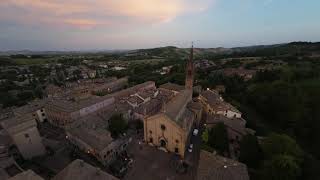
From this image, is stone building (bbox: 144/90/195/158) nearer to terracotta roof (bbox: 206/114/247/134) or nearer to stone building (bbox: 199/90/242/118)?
terracotta roof (bbox: 206/114/247/134)

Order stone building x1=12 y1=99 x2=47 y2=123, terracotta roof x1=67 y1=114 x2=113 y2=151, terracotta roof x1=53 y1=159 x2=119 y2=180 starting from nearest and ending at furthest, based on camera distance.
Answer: terracotta roof x1=53 y1=159 x2=119 y2=180, terracotta roof x1=67 y1=114 x2=113 y2=151, stone building x1=12 y1=99 x2=47 y2=123

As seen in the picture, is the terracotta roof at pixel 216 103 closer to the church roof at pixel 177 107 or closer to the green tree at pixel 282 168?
the church roof at pixel 177 107

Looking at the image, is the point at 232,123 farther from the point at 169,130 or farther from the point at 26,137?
the point at 26,137

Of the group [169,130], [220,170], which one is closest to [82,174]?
[220,170]

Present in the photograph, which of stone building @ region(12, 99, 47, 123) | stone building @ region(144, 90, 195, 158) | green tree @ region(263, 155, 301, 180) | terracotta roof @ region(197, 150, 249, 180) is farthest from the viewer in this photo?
stone building @ region(12, 99, 47, 123)


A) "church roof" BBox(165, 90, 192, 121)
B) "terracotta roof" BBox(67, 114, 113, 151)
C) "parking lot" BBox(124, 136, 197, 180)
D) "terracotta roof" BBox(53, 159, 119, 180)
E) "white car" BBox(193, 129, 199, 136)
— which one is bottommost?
"parking lot" BBox(124, 136, 197, 180)

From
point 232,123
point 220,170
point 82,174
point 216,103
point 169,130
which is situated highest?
point 216,103

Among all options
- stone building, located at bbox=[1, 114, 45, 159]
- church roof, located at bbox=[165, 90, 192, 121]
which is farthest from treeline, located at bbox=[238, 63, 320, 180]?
stone building, located at bbox=[1, 114, 45, 159]
